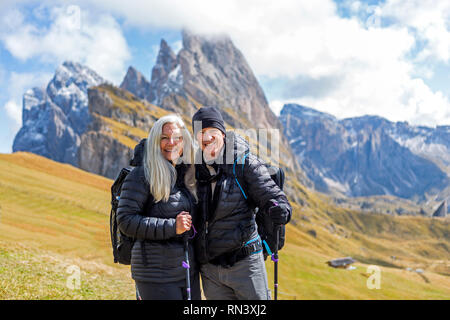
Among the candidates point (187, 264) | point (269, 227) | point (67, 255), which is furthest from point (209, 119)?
point (67, 255)

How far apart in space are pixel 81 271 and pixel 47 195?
1454 inches

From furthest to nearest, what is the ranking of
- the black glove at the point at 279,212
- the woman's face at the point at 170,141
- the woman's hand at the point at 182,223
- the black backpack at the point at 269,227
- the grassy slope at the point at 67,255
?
the grassy slope at the point at 67,255 < the black backpack at the point at 269,227 < the woman's face at the point at 170,141 < the black glove at the point at 279,212 < the woman's hand at the point at 182,223

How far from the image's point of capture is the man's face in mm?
5871

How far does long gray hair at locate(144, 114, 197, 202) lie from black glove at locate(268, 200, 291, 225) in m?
1.29

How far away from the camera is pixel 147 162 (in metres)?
5.67

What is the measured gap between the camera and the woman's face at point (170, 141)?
5.87 m

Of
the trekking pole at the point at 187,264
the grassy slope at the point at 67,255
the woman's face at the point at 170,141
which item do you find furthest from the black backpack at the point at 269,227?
the grassy slope at the point at 67,255

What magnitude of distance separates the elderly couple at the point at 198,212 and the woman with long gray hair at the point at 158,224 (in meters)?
0.02

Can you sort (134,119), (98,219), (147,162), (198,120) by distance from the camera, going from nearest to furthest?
(147,162) → (198,120) → (98,219) → (134,119)

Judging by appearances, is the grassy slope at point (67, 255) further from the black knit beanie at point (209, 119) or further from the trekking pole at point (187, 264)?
the black knit beanie at point (209, 119)

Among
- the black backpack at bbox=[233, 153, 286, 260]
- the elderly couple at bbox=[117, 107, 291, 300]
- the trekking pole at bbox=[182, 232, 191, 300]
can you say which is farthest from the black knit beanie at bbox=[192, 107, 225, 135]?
the trekking pole at bbox=[182, 232, 191, 300]

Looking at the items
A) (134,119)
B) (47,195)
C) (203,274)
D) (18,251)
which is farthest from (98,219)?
(134,119)
